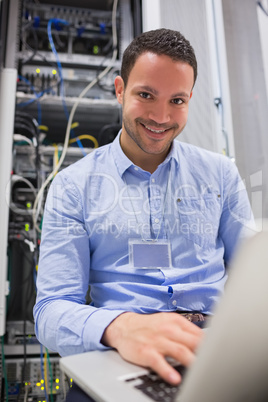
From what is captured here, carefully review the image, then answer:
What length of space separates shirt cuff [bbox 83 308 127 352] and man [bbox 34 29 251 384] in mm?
94

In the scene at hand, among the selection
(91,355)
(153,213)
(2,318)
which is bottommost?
(2,318)

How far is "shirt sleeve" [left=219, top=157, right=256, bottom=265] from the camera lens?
102 cm

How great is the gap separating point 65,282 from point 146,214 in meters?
0.30

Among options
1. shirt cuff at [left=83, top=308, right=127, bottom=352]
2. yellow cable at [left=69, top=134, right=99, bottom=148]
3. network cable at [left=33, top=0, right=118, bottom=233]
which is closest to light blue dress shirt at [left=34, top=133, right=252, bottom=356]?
shirt cuff at [left=83, top=308, right=127, bottom=352]

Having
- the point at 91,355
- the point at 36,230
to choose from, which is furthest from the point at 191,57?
the point at 36,230

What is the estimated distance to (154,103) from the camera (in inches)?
39.3

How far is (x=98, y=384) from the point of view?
40 centimetres

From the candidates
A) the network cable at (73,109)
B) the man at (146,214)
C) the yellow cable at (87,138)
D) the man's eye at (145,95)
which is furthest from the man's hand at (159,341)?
the yellow cable at (87,138)

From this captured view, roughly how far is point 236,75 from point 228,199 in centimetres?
69

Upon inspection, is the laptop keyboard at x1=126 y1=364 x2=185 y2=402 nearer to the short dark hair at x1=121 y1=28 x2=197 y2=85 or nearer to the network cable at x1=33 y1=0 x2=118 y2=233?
the short dark hair at x1=121 y1=28 x2=197 y2=85

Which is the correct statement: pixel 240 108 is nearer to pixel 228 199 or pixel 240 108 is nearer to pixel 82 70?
pixel 228 199

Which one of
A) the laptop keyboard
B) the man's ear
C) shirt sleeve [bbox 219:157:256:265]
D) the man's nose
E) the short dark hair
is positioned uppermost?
the short dark hair

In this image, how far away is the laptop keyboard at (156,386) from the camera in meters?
0.37

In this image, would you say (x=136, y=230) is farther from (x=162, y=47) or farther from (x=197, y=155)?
(x=162, y=47)
